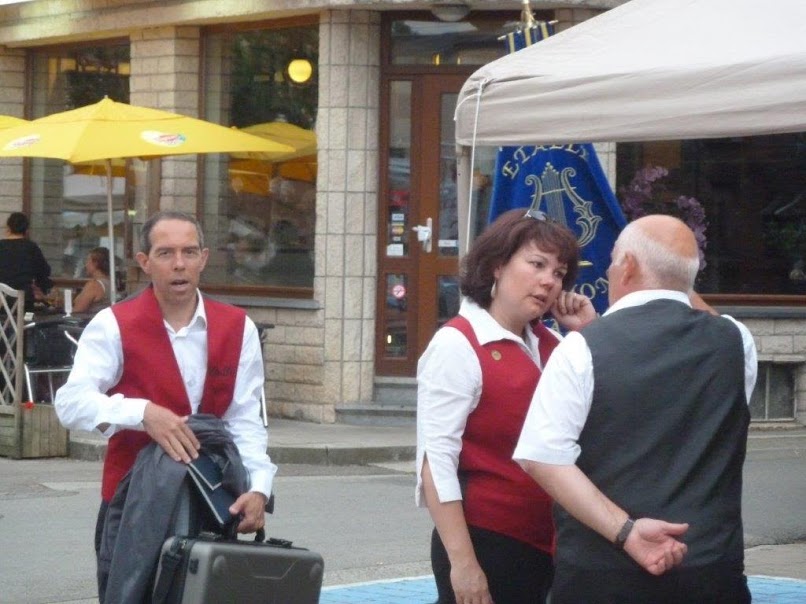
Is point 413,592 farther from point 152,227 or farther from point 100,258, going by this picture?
point 100,258

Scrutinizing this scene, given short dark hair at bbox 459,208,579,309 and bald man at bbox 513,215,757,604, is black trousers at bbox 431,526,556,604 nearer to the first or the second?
bald man at bbox 513,215,757,604

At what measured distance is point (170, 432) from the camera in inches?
180

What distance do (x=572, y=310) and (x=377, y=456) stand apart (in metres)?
8.34

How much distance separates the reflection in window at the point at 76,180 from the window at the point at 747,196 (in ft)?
17.0

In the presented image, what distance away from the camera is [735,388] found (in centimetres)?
384

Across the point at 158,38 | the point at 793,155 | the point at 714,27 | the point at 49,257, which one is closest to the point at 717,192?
the point at 793,155

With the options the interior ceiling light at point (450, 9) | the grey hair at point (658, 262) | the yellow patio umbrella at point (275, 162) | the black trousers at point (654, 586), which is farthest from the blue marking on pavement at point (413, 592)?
the yellow patio umbrella at point (275, 162)

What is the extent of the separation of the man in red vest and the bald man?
48.4 inches

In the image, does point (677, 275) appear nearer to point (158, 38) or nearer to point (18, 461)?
point (18, 461)

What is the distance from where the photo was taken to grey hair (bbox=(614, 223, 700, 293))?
12.8 ft

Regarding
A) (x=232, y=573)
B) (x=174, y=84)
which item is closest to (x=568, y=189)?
(x=232, y=573)

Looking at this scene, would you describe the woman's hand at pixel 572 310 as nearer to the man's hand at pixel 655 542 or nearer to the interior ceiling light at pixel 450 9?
the man's hand at pixel 655 542

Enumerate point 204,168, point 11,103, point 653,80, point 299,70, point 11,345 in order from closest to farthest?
point 653,80 < point 11,345 < point 299,70 < point 204,168 < point 11,103

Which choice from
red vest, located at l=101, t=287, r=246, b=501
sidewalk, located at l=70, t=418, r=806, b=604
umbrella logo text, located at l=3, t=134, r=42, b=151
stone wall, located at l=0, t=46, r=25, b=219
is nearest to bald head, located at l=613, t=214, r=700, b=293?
red vest, located at l=101, t=287, r=246, b=501
